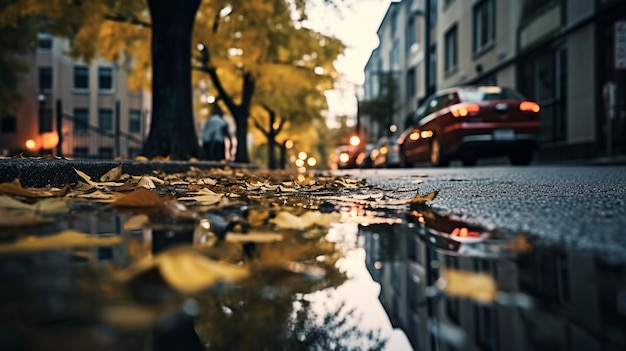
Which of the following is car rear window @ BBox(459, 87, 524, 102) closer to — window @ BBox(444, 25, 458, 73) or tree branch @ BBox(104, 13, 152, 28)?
tree branch @ BBox(104, 13, 152, 28)

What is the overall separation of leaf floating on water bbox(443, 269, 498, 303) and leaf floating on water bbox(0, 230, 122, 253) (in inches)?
29.2

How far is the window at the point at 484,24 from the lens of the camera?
19.3 m

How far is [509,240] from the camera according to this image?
4.07 ft

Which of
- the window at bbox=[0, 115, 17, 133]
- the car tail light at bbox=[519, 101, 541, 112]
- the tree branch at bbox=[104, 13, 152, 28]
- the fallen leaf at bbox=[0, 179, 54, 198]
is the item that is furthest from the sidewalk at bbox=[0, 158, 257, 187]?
the window at bbox=[0, 115, 17, 133]

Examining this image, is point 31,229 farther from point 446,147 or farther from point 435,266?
point 446,147

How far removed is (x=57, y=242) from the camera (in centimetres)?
113

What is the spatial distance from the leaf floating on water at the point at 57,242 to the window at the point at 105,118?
136 feet

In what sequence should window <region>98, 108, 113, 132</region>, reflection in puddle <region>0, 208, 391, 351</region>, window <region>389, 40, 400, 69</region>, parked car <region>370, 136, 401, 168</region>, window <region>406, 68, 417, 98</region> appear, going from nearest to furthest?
reflection in puddle <region>0, 208, 391, 351</region> → parked car <region>370, 136, 401, 168</region> → window <region>406, 68, 417, 98</region> → window <region>389, 40, 400, 69</region> → window <region>98, 108, 113, 132</region>

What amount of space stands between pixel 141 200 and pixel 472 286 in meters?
1.35

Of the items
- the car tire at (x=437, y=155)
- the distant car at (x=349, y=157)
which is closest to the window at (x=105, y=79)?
the distant car at (x=349, y=157)

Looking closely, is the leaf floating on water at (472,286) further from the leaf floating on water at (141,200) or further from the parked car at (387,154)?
the parked car at (387,154)

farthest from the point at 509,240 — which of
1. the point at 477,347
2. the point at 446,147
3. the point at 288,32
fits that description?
the point at 288,32

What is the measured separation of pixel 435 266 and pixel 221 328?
451 mm

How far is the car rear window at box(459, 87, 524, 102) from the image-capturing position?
1070cm
